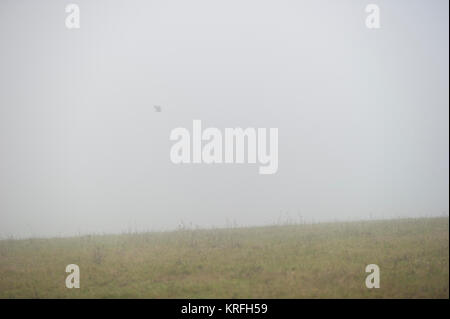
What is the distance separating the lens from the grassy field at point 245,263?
32.3 ft

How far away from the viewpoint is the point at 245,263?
11547 mm

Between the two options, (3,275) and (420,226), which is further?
(420,226)

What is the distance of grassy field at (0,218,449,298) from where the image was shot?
9.84 m

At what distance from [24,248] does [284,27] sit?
18430cm

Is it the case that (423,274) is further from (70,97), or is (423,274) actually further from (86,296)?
(70,97)
